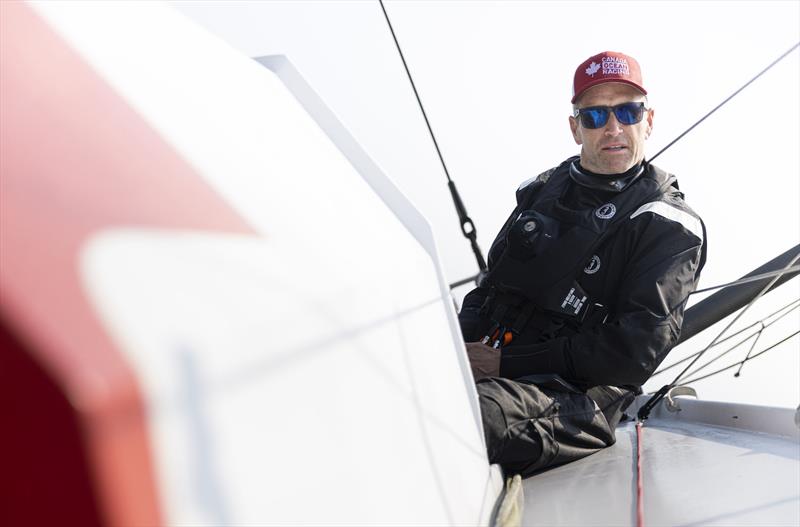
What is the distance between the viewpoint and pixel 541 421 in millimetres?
1396

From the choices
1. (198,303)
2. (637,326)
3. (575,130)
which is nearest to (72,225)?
(198,303)

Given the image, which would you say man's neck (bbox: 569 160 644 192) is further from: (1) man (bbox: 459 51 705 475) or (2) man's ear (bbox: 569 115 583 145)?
(2) man's ear (bbox: 569 115 583 145)

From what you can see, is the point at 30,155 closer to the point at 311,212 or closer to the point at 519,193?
the point at 311,212

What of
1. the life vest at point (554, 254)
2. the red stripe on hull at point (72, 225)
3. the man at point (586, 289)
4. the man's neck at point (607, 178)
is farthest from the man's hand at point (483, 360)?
the red stripe on hull at point (72, 225)

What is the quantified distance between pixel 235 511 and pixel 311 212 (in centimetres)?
32

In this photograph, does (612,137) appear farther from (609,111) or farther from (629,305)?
(629,305)

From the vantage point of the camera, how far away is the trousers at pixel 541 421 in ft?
4.20

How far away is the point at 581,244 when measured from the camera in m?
1.72

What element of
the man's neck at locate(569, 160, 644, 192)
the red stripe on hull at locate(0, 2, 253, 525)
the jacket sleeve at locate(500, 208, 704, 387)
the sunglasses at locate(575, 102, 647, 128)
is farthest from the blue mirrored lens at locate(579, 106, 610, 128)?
the red stripe on hull at locate(0, 2, 253, 525)

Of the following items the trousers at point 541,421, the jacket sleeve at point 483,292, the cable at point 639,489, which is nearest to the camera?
the cable at point 639,489

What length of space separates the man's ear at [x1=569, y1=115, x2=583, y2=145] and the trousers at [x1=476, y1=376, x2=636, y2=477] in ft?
2.16

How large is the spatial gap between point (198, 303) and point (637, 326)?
1274 millimetres

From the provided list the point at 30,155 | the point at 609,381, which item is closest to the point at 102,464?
the point at 30,155

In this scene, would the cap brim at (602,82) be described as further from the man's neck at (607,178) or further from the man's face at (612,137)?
the man's neck at (607,178)
